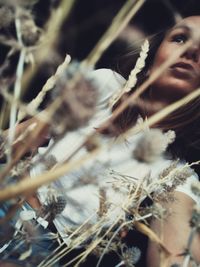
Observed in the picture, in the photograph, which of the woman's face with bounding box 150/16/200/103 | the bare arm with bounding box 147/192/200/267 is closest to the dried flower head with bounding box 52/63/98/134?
the bare arm with bounding box 147/192/200/267

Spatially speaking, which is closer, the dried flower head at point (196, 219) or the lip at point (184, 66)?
the dried flower head at point (196, 219)

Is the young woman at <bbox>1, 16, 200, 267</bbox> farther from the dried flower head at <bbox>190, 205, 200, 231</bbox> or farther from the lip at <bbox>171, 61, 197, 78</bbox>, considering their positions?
the dried flower head at <bbox>190, 205, 200, 231</bbox>

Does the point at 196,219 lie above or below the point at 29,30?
below

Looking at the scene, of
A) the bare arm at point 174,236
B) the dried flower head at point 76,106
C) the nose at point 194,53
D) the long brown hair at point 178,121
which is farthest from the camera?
the long brown hair at point 178,121

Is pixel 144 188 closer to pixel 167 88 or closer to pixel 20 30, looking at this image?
pixel 20 30

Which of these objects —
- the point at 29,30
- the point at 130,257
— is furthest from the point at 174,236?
the point at 29,30

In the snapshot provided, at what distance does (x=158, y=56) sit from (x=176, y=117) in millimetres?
183

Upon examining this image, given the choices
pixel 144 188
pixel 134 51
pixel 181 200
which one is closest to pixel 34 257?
pixel 144 188

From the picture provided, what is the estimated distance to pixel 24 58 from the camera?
1.22 ft

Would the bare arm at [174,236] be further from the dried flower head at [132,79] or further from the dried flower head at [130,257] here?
the dried flower head at [132,79]

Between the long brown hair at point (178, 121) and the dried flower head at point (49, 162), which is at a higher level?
the dried flower head at point (49, 162)

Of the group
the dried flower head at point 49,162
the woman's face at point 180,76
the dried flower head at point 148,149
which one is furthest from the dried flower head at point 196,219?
the woman's face at point 180,76

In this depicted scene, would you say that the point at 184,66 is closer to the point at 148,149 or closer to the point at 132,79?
the point at 132,79

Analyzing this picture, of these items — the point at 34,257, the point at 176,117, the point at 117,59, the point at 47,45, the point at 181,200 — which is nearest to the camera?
the point at 47,45
